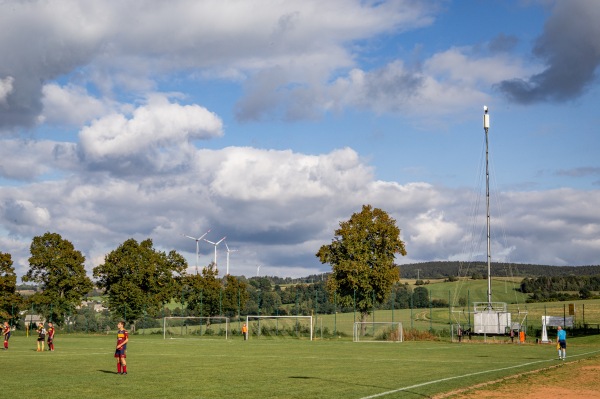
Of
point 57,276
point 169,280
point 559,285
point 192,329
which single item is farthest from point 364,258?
point 559,285

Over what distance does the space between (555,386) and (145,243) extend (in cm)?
8851

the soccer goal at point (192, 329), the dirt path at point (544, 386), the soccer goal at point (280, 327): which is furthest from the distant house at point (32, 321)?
the dirt path at point (544, 386)

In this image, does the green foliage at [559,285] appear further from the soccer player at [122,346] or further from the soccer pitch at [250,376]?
the soccer player at [122,346]

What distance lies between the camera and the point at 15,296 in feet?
321

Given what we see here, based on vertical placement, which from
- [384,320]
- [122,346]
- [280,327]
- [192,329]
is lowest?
[192,329]

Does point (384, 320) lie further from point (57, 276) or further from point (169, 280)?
point (57, 276)

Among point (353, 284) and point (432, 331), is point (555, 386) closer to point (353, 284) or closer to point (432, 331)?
point (432, 331)

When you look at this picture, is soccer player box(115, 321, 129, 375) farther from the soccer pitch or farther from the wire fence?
the wire fence

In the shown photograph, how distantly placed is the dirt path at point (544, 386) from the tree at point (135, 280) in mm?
76948

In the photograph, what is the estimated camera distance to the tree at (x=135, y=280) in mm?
102438

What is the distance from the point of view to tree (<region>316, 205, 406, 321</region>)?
90.3m

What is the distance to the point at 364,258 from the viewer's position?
90.7 m

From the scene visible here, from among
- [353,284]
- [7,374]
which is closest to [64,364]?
[7,374]

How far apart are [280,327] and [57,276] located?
3508cm
